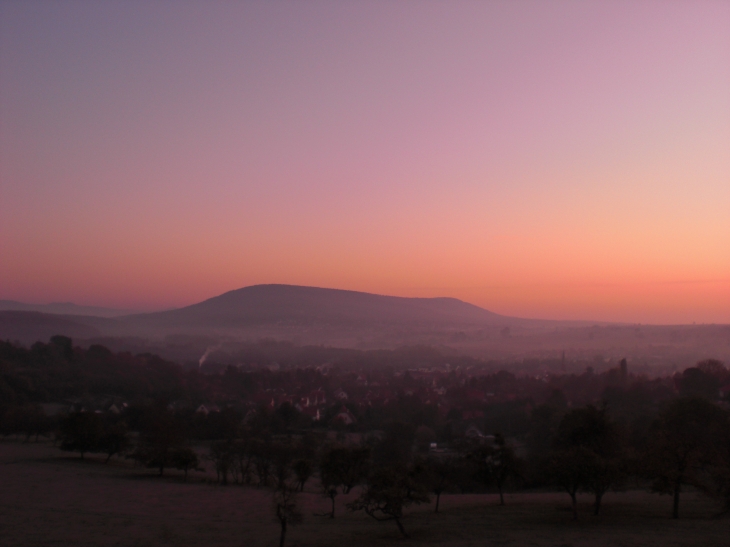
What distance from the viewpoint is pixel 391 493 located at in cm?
1521

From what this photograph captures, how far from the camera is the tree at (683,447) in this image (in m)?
16.0

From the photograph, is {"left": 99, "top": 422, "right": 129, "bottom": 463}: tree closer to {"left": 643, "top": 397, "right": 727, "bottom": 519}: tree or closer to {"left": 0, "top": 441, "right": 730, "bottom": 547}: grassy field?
{"left": 0, "top": 441, "right": 730, "bottom": 547}: grassy field

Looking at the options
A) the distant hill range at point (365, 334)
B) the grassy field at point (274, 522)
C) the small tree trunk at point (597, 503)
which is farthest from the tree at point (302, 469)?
the distant hill range at point (365, 334)

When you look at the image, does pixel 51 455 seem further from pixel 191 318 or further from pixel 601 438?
pixel 191 318

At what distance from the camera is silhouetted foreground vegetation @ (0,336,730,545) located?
16.8 m

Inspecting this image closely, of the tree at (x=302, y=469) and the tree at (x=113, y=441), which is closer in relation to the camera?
the tree at (x=302, y=469)

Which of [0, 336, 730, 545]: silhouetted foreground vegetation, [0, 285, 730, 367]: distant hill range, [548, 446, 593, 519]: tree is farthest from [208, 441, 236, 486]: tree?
[0, 285, 730, 367]: distant hill range

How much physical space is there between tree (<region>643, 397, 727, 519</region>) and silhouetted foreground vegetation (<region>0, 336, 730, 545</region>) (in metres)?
0.06

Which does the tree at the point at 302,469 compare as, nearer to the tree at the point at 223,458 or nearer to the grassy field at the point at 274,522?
the grassy field at the point at 274,522

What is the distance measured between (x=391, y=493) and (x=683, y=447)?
8.99 m

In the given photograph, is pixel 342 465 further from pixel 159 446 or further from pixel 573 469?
pixel 159 446

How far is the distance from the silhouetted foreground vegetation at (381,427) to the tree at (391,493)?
0.19ft

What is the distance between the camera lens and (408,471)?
1745 cm

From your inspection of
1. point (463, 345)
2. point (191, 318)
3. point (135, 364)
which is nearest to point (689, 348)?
point (463, 345)
